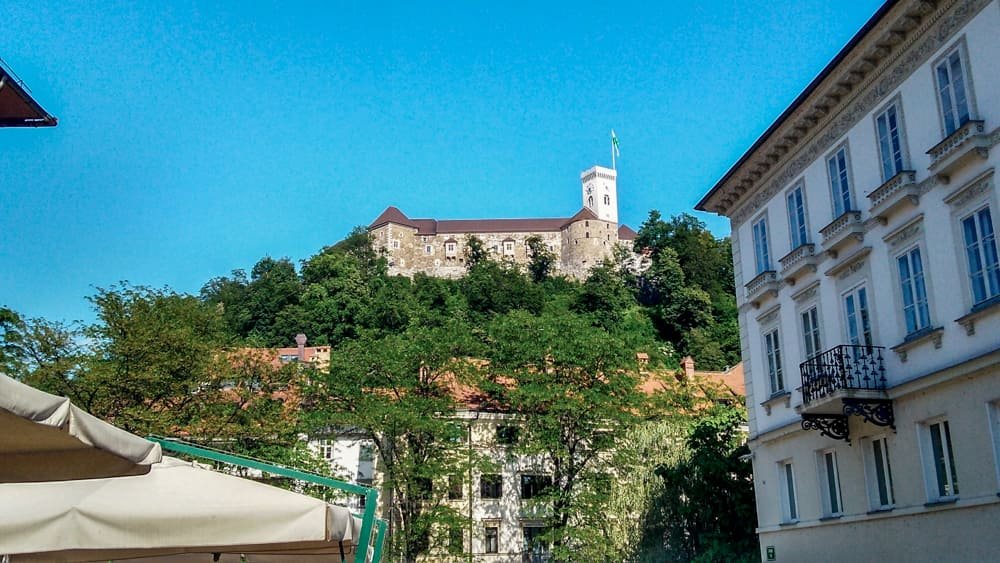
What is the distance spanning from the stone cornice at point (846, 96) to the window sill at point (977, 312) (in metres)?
4.26

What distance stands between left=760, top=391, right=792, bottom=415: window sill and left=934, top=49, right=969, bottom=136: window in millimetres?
6731

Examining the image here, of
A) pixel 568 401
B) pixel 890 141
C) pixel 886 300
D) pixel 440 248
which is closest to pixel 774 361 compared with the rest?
pixel 886 300

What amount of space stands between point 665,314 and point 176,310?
198 feet

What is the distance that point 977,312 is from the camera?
44.8 ft

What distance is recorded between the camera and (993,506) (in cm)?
1328

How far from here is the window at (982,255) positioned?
13.6 m

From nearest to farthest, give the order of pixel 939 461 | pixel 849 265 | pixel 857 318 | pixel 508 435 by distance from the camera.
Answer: pixel 939 461 < pixel 857 318 < pixel 849 265 < pixel 508 435

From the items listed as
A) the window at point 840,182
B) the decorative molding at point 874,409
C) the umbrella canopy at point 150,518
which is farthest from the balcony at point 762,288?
the umbrella canopy at point 150,518

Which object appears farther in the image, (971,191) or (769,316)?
(769,316)

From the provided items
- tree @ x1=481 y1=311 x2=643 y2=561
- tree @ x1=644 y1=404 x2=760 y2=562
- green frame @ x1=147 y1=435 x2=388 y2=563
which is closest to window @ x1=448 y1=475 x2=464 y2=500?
tree @ x1=481 y1=311 x2=643 y2=561

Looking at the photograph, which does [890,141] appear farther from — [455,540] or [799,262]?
[455,540]

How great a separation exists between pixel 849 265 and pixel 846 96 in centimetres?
316

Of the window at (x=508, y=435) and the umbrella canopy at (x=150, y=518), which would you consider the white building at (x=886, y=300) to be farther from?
the window at (x=508, y=435)

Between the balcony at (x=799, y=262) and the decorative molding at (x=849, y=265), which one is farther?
the balcony at (x=799, y=262)
